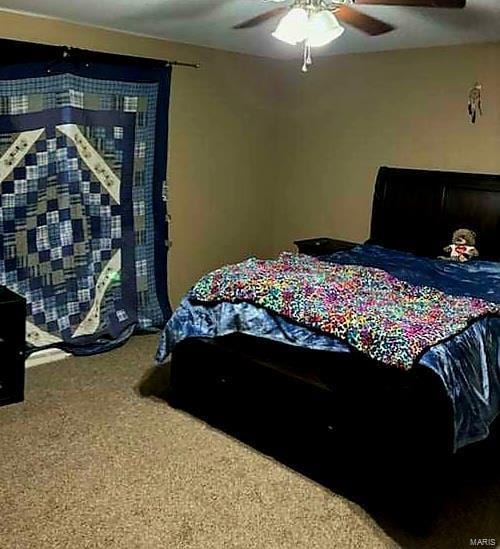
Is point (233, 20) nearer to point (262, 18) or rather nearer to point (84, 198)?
point (262, 18)

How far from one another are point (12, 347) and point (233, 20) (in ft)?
7.18

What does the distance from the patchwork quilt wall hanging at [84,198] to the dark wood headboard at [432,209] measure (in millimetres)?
1619

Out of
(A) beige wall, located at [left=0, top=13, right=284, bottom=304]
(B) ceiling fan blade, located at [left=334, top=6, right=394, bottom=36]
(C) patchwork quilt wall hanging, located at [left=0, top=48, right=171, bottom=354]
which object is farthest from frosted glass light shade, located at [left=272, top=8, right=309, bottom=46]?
(A) beige wall, located at [left=0, top=13, right=284, bottom=304]

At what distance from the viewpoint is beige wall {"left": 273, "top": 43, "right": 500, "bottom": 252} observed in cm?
453

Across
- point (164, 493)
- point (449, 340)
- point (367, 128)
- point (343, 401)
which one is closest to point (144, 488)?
point (164, 493)

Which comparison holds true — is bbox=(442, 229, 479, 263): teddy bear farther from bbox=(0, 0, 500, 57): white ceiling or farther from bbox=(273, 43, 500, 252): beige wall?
bbox=(0, 0, 500, 57): white ceiling

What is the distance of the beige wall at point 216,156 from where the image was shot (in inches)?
190

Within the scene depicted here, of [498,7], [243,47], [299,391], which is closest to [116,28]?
[243,47]

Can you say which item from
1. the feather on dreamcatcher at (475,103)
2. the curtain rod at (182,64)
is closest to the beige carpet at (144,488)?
the curtain rod at (182,64)

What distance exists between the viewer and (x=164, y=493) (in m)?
2.79

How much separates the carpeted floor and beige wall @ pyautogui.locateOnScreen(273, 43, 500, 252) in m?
2.37

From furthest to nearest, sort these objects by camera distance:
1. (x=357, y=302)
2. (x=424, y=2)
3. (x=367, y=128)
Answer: (x=367, y=128), (x=357, y=302), (x=424, y=2)

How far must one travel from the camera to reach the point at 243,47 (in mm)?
4891

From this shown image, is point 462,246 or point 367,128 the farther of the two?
point 367,128
